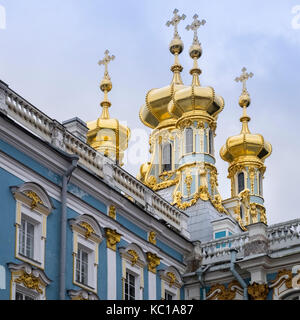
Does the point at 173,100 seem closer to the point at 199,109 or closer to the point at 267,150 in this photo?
the point at 199,109

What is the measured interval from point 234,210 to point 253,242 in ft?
52.0

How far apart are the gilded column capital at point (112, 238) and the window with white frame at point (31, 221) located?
2.11m

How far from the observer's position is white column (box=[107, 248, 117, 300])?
21.7 metres

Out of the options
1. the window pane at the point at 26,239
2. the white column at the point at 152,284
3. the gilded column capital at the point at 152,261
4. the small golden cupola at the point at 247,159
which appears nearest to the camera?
the window pane at the point at 26,239

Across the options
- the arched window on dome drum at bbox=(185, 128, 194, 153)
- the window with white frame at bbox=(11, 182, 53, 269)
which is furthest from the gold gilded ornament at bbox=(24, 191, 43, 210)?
the arched window on dome drum at bbox=(185, 128, 194, 153)

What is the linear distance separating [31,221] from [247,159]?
1107 inches

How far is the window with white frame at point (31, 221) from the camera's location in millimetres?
19375

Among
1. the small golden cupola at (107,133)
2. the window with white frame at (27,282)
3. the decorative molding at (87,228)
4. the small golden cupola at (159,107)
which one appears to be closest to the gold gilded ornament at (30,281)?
the window with white frame at (27,282)

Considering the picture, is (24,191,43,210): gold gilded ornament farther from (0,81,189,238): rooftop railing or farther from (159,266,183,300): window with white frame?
(159,266,183,300): window with white frame

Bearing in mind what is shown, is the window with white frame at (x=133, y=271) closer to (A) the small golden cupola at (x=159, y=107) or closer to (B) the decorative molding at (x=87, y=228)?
(B) the decorative molding at (x=87, y=228)

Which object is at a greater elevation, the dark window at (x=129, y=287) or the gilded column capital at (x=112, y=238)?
the gilded column capital at (x=112, y=238)

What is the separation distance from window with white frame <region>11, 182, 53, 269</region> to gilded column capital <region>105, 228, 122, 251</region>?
6.92ft

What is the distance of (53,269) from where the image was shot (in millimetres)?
19938
